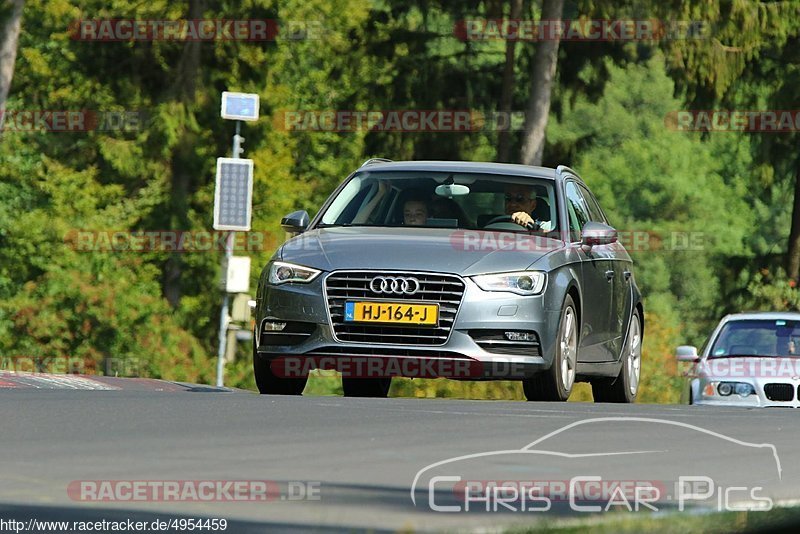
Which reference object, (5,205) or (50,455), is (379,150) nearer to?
(5,205)

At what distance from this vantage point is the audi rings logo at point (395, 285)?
44.0ft

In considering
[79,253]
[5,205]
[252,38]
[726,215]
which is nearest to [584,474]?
[252,38]

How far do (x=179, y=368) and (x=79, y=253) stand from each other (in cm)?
582

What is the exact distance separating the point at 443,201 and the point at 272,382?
6.30 feet

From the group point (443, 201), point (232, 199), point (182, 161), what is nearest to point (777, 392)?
point (443, 201)

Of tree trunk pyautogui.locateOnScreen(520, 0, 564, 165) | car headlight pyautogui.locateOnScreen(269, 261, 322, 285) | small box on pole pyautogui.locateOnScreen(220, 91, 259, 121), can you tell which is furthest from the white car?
small box on pole pyautogui.locateOnScreen(220, 91, 259, 121)

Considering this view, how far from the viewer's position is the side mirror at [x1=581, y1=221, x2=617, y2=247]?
14.8 meters

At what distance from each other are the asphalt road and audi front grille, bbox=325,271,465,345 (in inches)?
26.4

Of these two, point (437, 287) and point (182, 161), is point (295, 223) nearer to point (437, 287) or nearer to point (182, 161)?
point (437, 287)

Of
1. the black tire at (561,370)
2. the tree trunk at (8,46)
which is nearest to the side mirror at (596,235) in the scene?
the black tire at (561,370)

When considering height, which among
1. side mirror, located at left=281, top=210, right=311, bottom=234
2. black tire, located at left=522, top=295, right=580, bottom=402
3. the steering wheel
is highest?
the steering wheel

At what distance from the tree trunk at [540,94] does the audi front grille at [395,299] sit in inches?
872

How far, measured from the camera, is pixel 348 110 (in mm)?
45531

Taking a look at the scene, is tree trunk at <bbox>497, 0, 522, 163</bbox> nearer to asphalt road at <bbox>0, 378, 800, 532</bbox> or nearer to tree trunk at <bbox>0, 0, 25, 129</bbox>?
tree trunk at <bbox>0, 0, 25, 129</bbox>
